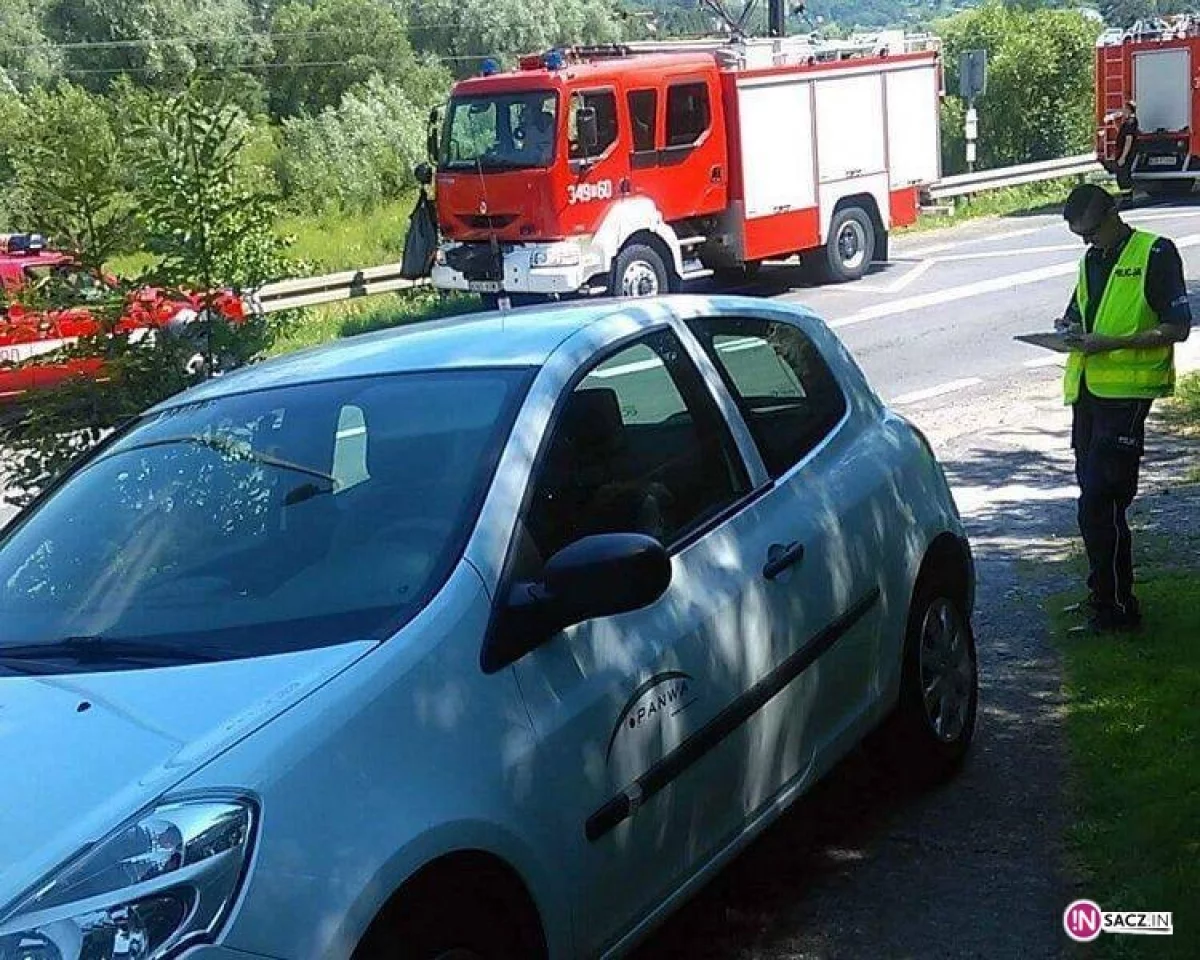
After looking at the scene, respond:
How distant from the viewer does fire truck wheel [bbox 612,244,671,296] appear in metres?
18.3

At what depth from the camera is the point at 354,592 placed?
10.8 feet

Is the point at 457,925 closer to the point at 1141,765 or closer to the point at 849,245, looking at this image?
the point at 1141,765

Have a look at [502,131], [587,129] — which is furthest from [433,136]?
[587,129]

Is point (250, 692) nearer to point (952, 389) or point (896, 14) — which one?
point (952, 389)

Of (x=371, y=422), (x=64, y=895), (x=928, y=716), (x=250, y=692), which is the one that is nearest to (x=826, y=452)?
(x=928, y=716)

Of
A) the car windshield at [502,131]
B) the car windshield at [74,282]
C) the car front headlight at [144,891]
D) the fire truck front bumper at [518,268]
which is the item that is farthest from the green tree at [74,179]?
the car windshield at [502,131]

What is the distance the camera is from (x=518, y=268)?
58.7 ft

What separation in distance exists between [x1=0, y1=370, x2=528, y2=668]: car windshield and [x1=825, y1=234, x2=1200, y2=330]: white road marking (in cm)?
1327

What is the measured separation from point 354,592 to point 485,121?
15.6 meters

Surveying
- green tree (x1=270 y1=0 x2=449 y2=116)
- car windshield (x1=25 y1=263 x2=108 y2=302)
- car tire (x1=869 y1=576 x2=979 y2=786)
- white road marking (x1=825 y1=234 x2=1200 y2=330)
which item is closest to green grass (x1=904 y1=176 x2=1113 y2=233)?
white road marking (x1=825 y1=234 x2=1200 y2=330)

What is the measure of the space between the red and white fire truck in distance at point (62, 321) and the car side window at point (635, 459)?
8.78ft

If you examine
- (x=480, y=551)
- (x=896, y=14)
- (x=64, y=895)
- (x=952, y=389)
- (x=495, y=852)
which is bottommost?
(x=952, y=389)

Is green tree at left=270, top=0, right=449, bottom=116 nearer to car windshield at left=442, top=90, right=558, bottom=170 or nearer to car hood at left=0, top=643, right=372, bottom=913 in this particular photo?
car windshield at left=442, top=90, right=558, bottom=170

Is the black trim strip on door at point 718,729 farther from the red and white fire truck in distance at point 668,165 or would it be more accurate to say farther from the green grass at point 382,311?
the green grass at point 382,311
